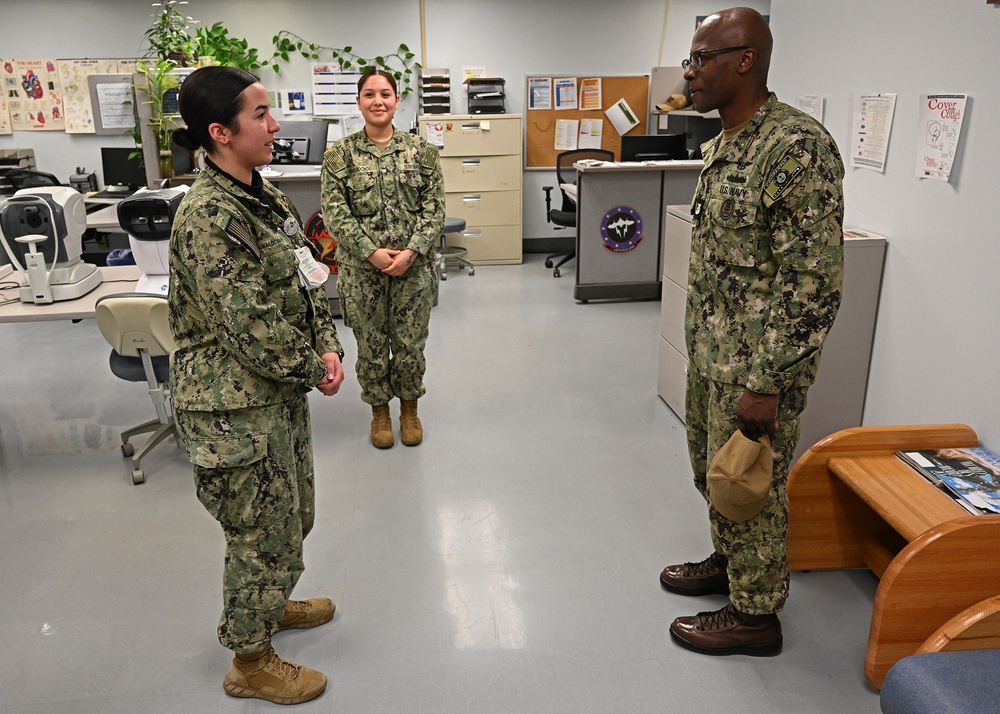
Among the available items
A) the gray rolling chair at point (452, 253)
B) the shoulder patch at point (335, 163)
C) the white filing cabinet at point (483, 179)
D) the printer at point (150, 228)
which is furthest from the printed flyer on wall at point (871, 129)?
the white filing cabinet at point (483, 179)

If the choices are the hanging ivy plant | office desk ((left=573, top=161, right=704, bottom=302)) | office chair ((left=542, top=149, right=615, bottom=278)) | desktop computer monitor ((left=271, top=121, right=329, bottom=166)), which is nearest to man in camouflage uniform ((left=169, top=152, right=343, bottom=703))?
desktop computer monitor ((left=271, top=121, right=329, bottom=166))

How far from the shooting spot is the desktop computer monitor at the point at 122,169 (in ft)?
22.2

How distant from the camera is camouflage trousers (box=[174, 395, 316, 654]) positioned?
1812mm

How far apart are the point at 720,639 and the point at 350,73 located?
6.33 m

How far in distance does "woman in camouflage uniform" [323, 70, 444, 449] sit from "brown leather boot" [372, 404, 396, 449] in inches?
7.7

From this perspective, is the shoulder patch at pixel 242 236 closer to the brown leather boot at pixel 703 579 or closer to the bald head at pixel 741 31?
→ the bald head at pixel 741 31

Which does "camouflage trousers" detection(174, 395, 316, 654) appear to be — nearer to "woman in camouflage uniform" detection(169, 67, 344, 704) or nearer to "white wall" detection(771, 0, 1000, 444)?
"woman in camouflage uniform" detection(169, 67, 344, 704)

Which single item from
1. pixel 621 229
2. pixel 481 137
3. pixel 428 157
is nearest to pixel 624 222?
pixel 621 229

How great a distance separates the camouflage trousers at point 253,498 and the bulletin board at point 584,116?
5883 mm

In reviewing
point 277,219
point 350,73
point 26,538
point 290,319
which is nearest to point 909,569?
point 290,319

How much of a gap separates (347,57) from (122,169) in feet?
7.26

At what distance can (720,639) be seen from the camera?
2.23m

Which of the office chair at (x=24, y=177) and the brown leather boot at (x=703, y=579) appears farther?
the office chair at (x=24, y=177)

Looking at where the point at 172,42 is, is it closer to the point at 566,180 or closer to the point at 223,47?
the point at 223,47
